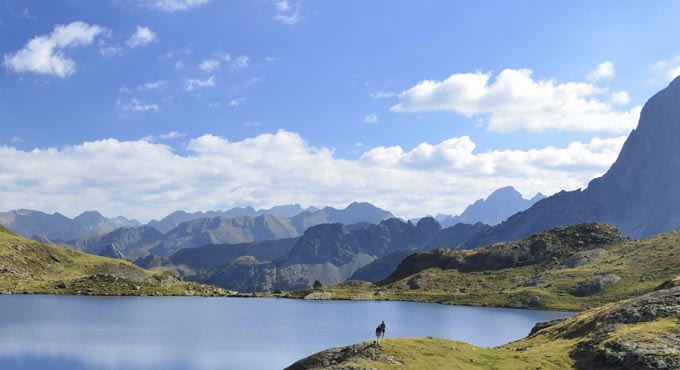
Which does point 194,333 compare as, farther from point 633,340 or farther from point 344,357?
point 633,340

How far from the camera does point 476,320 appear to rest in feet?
582

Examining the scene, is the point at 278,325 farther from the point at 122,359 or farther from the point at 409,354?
the point at 409,354

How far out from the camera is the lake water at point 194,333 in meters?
91.0

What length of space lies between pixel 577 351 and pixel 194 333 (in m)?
94.1

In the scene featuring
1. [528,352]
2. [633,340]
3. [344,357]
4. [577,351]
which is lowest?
[528,352]

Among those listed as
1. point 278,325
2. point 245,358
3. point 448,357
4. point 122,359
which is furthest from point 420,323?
point 448,357

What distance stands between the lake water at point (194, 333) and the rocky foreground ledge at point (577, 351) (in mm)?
33088

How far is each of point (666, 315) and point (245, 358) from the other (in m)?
64.7

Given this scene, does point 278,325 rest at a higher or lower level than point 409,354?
lower

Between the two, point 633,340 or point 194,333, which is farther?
point 194,333

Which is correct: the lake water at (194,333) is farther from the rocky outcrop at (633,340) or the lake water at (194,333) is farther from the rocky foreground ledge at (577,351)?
the rocky outcrop at (633,340)

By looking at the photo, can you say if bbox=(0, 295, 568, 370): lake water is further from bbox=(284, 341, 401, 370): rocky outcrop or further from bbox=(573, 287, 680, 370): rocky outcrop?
bbox=(573, 287, 680, 370): rocky outcrop

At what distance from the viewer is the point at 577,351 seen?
61.0 meters

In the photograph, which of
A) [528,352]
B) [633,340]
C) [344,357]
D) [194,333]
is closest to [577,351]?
[528,352]
